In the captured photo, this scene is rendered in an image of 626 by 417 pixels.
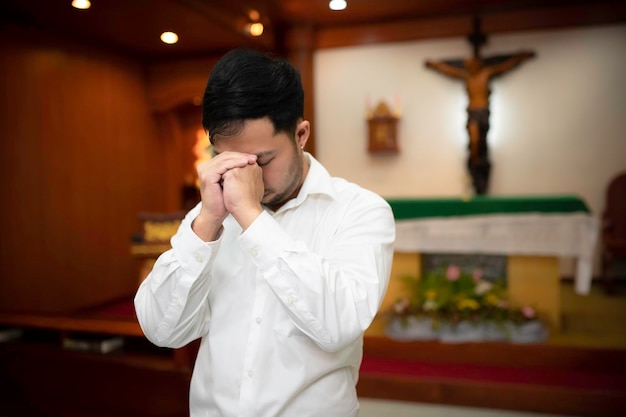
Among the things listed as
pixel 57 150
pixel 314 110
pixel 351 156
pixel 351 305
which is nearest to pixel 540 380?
pixel 351 305

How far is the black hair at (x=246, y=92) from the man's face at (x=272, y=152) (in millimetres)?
Result: 17

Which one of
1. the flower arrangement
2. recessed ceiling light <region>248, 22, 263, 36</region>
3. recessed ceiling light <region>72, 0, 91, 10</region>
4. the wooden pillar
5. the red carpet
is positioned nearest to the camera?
recessed ceiling light <region>72, 0, 91, 10</region>

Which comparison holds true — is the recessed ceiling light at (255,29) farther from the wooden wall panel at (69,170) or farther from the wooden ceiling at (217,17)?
the wooden wall panel at (69,170)

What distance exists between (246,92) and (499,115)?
5802 millimetres

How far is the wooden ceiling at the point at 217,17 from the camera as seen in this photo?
3.08 metres

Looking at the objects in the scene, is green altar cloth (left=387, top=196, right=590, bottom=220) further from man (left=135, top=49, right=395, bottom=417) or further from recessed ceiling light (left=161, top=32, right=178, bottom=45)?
man (left=135, top=49, right=395, bottom=417)

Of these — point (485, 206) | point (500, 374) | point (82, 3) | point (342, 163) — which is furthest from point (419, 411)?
point (342, 163)

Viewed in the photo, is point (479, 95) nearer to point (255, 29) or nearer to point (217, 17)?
point (255, 29)

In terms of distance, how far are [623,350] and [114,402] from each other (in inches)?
134

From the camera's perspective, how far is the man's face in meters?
1.19

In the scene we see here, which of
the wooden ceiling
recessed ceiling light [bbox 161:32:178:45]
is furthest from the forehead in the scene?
recessed ceiling light [bbox 161:32:178:45]

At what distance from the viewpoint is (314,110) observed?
6867 mm

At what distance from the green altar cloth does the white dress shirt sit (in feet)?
10.3

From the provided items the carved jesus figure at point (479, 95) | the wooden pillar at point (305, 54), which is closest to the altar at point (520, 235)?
the carved jesus figure at point (479, 95)
